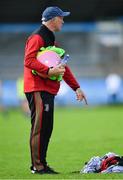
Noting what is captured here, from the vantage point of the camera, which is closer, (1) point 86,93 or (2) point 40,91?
(2) point 40,91

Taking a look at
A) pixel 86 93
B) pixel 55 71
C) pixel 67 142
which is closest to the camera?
pixel 55 71

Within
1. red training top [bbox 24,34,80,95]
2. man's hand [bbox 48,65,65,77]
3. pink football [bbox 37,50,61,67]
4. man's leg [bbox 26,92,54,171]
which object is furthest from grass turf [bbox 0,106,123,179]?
pink football [bbox 37,50,61,67]

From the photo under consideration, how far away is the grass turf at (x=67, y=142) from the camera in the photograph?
11.4 m

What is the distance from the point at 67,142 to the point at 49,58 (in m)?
6.48

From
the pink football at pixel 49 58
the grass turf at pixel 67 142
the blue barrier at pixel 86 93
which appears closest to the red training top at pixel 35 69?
the pink football at pixel 49 58

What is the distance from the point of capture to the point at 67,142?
16844 millimetres

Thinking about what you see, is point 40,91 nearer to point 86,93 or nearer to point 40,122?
point 40,122

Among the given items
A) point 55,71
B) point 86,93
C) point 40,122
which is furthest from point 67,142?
point 86,93

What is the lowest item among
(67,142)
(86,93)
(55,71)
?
(67,142)

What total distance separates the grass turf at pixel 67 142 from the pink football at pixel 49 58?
1510 mm

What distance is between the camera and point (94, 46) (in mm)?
37625

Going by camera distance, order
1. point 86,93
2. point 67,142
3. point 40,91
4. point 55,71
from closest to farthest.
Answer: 1. point 55,71
2. point 40,91
3. point 67,142
4. point 86,93

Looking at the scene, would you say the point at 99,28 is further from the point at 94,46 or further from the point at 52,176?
the point at 52,176

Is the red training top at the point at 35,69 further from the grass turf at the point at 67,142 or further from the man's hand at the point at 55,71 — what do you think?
the grass turf at the point at 67,142
